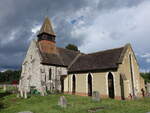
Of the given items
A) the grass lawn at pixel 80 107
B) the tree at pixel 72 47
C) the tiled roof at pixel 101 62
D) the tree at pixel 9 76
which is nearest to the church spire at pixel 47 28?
the tiled roof at pixel 101 62

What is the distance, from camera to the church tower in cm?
3046

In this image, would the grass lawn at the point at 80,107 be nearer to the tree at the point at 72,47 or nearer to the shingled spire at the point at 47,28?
the shingled spire at the point at 47,28

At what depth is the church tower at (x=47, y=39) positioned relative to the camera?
99.9ft

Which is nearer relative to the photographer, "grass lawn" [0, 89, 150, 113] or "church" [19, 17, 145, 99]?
"grass lawn" [0, 89, 150, 113]

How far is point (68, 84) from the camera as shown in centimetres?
2867

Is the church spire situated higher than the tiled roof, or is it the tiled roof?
the church spire

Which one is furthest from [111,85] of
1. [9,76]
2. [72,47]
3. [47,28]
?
[9,76]

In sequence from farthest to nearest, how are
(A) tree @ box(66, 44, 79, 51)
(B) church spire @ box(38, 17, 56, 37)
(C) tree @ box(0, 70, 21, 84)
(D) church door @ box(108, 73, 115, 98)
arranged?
(C) tree @ box(0, 70, 21, 84) → (A) tree @ box(66, 44, 79, 51) → (B) church spire @ box(38, 17, 56, 37) → (D) church door @ box(108, 73, 115, 98)

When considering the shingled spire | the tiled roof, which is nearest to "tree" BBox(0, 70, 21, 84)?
the shingled spire

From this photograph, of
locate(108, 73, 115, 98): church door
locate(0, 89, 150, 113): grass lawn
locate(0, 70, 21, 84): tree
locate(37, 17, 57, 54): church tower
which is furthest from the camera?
locate(0, 70, 21, 84): tree

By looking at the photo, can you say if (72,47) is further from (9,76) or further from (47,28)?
(9,76)

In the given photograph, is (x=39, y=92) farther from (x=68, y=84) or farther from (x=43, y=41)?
(x=43, y=41)

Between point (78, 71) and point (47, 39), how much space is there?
10818mm

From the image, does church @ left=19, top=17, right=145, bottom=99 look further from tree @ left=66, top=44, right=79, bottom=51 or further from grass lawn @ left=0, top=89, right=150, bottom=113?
tree @ left=66, top=44, right=79, bottom=51
